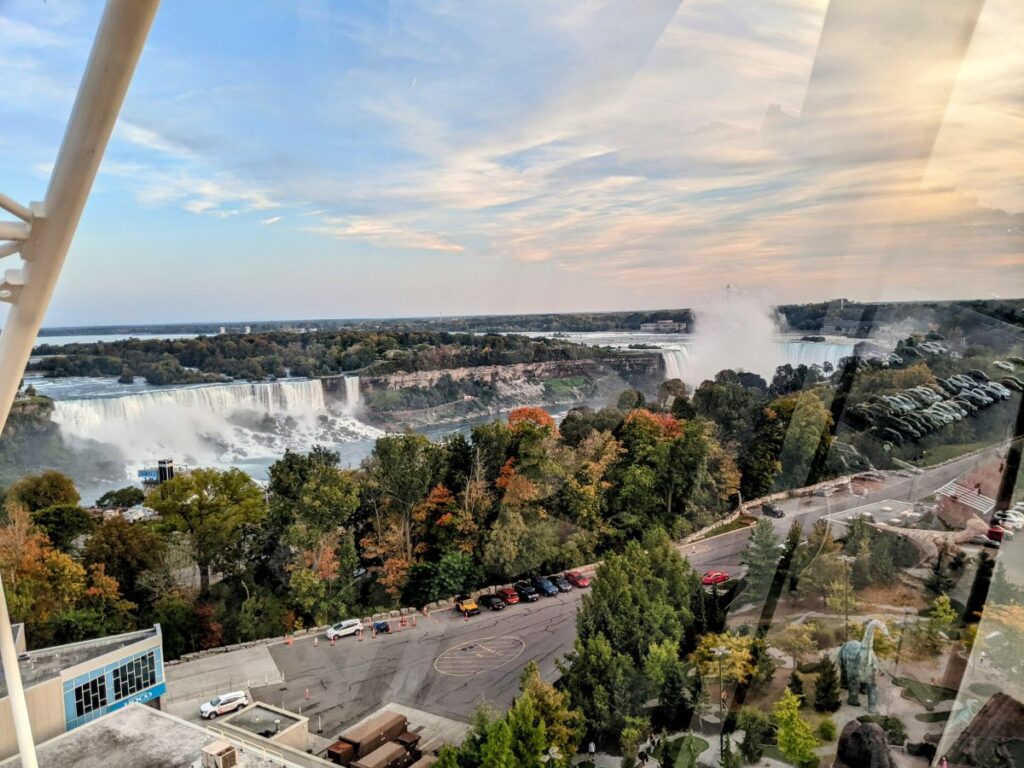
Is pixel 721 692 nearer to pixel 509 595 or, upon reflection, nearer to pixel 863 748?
pixel 863 748

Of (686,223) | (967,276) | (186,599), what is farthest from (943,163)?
(186,599)

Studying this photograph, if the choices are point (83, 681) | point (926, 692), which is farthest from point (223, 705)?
point (926, 692)

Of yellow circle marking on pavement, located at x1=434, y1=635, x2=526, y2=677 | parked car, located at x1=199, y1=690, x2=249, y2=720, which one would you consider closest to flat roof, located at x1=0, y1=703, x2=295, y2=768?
parked car, located at x1=199, y1=690, x2=249, y2=720

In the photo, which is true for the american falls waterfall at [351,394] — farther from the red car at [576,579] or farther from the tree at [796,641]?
the tree at [796,641]

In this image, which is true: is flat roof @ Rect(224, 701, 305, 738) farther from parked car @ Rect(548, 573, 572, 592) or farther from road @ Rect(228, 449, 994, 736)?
parked car @ Rect(548, 573, 572, 592)

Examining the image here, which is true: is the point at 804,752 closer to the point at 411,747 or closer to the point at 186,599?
the point at 411,747

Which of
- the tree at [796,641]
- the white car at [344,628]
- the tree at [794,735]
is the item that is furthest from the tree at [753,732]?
the white car at [344,628]
